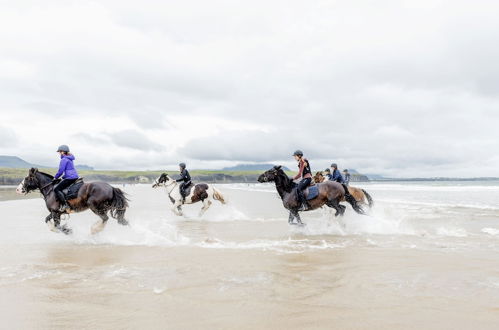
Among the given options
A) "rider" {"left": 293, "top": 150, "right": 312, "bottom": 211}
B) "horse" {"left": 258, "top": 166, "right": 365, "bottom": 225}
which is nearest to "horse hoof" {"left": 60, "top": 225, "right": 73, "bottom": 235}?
"horse" {"left": 258, "top": 166, "right": 365, "bottom": 225}

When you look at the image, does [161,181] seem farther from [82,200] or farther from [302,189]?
[302,189]

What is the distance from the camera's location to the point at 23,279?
6012 mm

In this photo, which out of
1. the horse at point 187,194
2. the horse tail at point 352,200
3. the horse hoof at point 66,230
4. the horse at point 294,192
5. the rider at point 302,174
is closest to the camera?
the horse hoof at point 66,230

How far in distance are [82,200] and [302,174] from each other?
7147 mm

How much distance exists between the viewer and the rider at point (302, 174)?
12.5 m

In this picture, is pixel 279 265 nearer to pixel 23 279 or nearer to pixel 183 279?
pixel 183 279

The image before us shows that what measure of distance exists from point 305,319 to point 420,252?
5.22m

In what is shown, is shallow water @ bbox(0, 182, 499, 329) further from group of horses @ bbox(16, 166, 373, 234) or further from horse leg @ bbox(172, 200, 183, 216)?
horse leg @ bbox(172, 200, 183, 216)

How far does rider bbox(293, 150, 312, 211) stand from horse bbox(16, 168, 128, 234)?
5799mm

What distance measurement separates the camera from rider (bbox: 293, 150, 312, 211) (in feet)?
41.1

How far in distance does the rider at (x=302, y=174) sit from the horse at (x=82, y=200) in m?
5.80

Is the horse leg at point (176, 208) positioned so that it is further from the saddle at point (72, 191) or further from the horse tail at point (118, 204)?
the saddle at point (72, 191)

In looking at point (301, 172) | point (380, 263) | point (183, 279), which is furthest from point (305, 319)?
point (301, 172)

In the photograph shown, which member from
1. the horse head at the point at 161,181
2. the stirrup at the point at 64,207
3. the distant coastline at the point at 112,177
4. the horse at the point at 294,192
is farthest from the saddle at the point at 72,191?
the distant coastline at the point at 112,177
